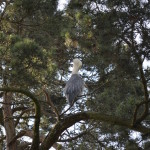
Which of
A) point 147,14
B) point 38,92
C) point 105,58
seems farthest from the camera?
point 38,92

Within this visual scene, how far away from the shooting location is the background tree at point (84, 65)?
106 inches

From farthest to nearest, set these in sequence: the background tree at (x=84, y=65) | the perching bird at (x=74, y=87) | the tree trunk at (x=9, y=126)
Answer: the tree trunk at (x=9, y=126) → the perching bird at (x=74, y=87) → the background tree at (x=84, y=65)

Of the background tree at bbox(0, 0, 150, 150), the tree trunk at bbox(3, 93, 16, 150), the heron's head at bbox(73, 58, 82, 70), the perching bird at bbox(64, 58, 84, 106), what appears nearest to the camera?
the background tree at bbox(0, 0, 150, 150)

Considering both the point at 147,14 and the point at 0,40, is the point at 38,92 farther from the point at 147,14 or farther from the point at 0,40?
the point at 147,14

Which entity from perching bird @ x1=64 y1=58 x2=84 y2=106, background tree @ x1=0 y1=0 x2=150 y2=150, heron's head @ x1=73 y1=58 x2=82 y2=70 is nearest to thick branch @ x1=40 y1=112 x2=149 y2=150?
background tree @ x1=0 y1=0 x2=150 y2=150

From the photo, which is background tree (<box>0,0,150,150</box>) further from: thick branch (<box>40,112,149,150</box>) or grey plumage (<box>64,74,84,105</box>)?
grey plumage (<box>64,74,84,105</box>)

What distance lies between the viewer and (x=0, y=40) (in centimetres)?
371

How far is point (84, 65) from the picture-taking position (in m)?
4.94

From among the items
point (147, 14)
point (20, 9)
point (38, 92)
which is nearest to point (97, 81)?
point (38, 92)

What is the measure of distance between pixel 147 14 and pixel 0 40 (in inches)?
64.2

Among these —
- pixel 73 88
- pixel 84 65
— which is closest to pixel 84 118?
pixel 73 88

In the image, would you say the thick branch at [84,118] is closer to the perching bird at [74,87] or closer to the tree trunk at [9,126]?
the perching bird at [74,87]

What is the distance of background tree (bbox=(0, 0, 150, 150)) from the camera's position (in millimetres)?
2703

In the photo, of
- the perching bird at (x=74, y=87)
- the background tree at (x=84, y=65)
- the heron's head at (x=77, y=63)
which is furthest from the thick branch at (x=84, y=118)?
the heron's head at (x=77, y=63)
